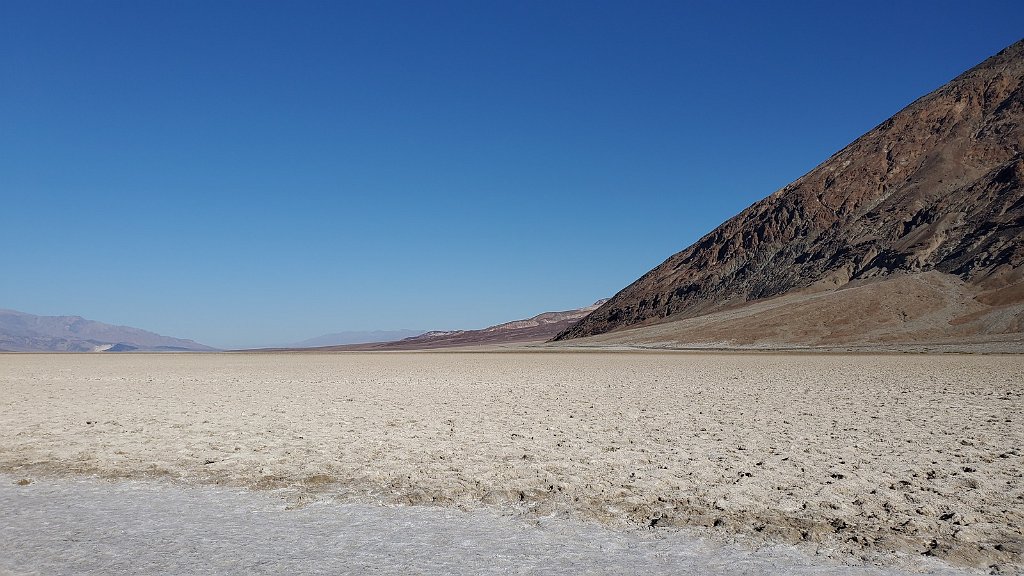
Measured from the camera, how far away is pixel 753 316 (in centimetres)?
5703

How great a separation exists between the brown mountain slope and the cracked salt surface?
49.2 m

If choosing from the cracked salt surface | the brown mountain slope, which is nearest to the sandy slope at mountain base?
the brown mountain slope

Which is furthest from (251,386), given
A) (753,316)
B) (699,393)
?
(753,316)

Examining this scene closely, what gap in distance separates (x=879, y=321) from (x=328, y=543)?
53.7 meters

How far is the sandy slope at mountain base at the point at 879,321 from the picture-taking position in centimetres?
4485

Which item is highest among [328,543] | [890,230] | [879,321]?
[890,230]

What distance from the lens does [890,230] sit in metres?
63.7

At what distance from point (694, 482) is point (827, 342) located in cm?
4761

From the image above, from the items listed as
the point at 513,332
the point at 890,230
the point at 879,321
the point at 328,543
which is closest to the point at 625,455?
the point at 328,543

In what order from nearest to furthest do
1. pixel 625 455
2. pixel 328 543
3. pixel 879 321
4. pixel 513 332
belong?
pixel 328 543 → pixel 625 455 → pixel 879 321 → pixel 513 332

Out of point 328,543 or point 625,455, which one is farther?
point 625,455

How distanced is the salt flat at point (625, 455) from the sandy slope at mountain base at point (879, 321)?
3426 centimetres

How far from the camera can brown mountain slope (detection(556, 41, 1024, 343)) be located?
53.1m

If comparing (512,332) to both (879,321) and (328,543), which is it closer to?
(879,321)
